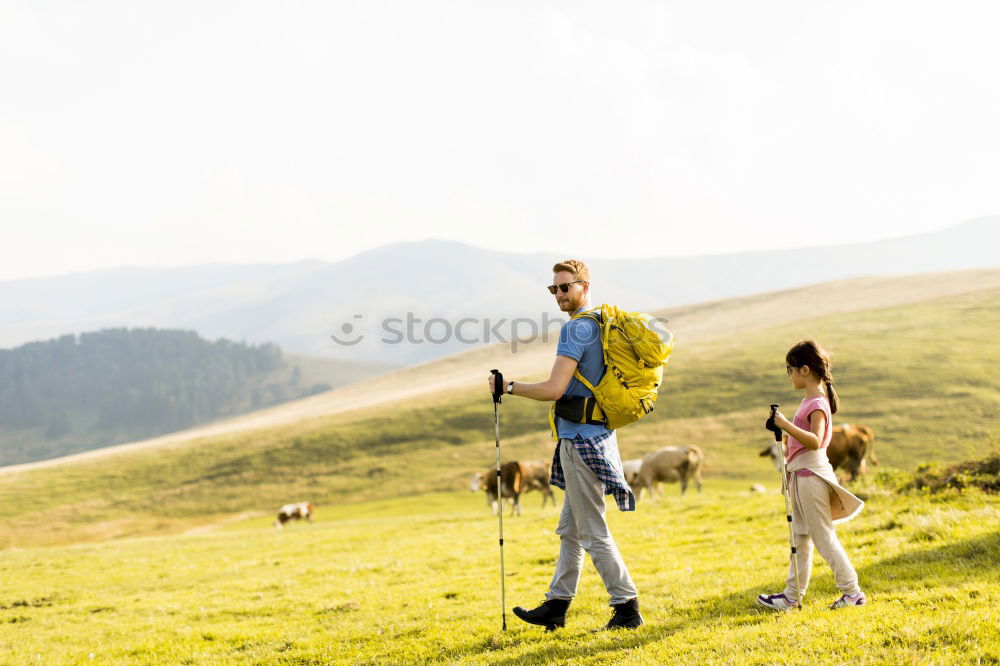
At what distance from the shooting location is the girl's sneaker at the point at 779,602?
327 inches

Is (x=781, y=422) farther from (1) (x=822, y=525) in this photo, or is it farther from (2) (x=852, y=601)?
(2) (x=852, y=601)

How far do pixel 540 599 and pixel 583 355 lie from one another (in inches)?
213

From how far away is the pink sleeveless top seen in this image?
26.3 feet

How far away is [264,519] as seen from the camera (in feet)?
212

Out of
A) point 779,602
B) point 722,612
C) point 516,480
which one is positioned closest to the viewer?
point 779,602

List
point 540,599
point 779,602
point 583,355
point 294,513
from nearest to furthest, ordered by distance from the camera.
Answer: point 583,355, point 779,602, point 540,599, point 294,513

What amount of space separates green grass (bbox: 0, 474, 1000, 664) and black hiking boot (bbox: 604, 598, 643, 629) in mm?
167

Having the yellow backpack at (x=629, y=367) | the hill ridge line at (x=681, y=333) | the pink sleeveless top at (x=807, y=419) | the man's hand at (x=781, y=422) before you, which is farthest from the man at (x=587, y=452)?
the hill ridge line at (x=681, y=333)

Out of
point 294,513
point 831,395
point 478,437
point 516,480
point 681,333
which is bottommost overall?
point 478,437

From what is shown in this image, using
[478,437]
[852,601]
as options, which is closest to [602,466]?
[852,601]

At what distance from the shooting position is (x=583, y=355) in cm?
807

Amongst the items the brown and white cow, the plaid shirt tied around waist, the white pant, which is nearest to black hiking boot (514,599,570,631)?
the plaid shirt tied around waist

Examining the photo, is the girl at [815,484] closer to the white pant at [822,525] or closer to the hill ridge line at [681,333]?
the white pant at [822,525]

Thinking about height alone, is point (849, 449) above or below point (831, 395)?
below
